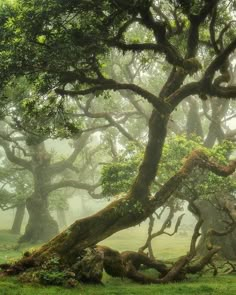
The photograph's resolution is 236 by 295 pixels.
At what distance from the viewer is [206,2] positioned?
14508 millimetres

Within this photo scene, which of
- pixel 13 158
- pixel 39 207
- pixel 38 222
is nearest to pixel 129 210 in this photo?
pixel 38 222

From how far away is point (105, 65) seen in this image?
16.9m

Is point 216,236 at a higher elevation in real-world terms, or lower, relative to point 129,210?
lower

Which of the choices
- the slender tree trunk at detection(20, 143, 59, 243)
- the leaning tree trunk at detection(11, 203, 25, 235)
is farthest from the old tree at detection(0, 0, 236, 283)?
the leaning tree trunk at detection(11, 203, 25, 235)

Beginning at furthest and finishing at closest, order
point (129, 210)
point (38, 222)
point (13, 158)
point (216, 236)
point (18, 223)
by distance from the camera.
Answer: point (18, 223) < point (13, 158) < point (38, 222) < point (216, 236) < point (129, 210)

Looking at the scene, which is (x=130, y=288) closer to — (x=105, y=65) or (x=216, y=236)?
(x=105, y=65)

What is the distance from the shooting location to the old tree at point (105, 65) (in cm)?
1378

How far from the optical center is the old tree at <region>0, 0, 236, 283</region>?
13781 mm

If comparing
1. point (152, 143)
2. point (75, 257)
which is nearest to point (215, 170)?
point (152, 143)

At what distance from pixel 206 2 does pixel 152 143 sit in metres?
7.17

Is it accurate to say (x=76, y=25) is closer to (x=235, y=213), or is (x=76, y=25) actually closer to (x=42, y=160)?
(x=235, y=213)

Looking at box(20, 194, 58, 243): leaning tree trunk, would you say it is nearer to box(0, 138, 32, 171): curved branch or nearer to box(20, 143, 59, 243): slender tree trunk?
box(20, 143, 59, 243): slender tree trunk

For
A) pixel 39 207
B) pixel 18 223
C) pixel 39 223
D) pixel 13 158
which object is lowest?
pixel 39 223

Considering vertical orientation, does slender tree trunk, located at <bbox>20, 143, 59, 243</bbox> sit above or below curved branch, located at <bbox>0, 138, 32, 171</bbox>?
below
